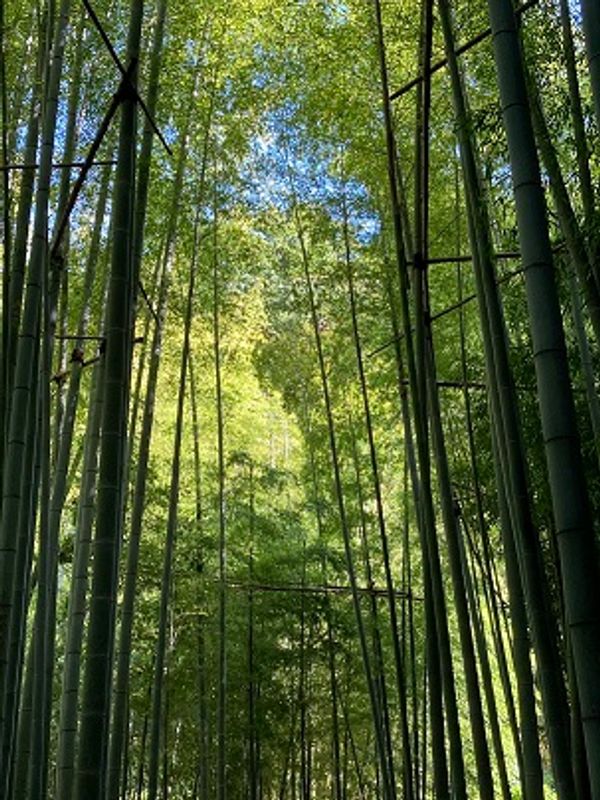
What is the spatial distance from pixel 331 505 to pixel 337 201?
311 centimetres

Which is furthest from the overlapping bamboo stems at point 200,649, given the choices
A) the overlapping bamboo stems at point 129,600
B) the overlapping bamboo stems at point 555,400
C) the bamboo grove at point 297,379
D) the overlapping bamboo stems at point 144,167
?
the overlapping bamboo stems at point 555,400

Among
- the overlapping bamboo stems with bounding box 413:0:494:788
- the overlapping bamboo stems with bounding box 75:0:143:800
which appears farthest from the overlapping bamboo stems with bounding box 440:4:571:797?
the overlapping bamboo stems with bounding box 75:0:143:800

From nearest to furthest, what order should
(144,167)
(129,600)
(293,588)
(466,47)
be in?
(466,47) < (144,167) < (129,600) < (293,588)

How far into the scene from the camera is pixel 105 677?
2.39 metres

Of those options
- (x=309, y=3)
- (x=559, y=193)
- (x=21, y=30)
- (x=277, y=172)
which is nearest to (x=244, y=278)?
(x=277, y=172)

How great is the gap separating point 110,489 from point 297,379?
5.73 metres

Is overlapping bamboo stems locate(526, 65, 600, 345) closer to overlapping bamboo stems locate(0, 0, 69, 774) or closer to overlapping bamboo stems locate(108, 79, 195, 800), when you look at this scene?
overlapping bamboo stems locate(0, 0, 69, 774)

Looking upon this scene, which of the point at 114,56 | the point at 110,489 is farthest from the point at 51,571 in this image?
the point at 114,56

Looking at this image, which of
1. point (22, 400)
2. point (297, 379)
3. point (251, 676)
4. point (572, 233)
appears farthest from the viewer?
point (297, 379)

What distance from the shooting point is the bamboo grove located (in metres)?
2.53

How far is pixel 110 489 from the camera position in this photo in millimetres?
2494

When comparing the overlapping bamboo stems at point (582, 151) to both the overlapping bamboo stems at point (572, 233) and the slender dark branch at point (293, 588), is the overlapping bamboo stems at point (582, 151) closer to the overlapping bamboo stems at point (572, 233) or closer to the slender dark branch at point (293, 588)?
the overlapping bamboo stems at point (572, 233)

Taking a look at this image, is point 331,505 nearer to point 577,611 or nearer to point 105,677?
point 105,677

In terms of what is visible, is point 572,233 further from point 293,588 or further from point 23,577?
point 293,588
